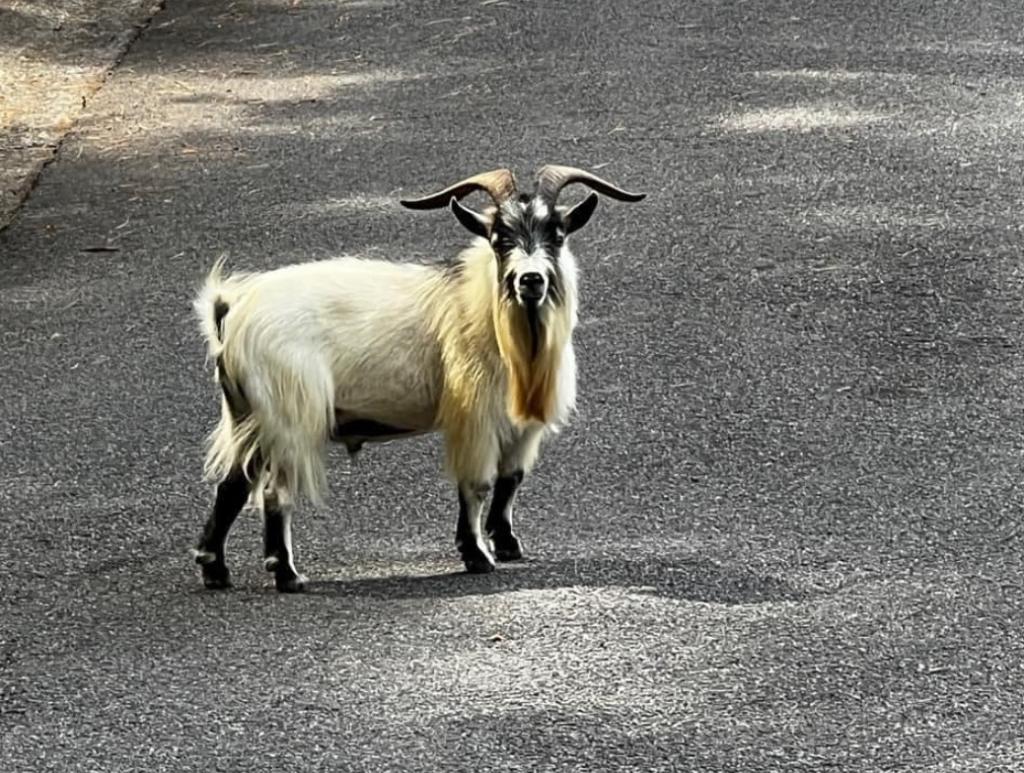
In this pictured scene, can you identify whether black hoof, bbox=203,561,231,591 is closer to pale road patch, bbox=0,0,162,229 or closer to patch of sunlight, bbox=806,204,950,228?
patch of sunlight, bbox=806,204,950,228

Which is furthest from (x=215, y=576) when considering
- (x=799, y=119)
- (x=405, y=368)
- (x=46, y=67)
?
(x=46, y=67)

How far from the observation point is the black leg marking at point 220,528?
6742 mm

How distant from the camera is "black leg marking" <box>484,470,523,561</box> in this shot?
693 cm

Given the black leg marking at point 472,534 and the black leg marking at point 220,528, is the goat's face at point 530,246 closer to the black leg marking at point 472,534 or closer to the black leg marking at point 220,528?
the black leg marking at point 472,534

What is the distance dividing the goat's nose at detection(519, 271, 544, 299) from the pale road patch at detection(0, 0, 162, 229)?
569 cm

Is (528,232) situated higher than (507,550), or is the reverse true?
(528,232)

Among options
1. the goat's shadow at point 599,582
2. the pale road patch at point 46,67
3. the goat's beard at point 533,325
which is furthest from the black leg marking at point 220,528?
the pale road patch at point 46,67

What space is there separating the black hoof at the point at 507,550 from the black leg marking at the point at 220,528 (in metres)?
0.81

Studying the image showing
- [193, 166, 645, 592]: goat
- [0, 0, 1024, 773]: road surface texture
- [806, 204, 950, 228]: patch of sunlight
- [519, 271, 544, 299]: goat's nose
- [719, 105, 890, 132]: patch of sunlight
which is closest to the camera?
[0, 0, 1024, 773]: road surface texture

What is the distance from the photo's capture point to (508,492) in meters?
6.93

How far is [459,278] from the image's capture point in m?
6.95

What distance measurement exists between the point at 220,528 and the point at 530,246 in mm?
1289

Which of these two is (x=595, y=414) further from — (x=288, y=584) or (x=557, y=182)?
(x=288, y=584)

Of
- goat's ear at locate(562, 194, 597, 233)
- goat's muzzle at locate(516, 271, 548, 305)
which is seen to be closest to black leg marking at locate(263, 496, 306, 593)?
goat's muzzle at locate(516, 271, 548, 305)
